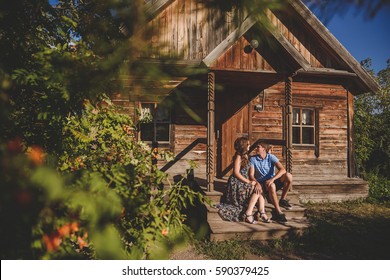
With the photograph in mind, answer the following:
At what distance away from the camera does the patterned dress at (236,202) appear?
4719 millimetres

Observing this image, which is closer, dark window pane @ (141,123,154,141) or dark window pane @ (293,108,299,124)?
dark window pane @ (141,123,154,141)

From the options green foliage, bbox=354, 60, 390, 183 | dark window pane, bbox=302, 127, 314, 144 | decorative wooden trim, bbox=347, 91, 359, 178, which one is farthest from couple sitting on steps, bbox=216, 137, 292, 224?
green foliage, bbox=354, 60, 390, 183

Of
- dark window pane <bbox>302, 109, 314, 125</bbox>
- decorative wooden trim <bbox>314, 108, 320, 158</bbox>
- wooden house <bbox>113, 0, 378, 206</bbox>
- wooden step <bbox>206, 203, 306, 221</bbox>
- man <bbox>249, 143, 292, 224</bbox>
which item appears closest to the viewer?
wooden step <bbox>206, 203, 306, 221</bbox>

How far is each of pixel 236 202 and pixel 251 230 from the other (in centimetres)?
62

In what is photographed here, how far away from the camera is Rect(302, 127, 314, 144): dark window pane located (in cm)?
891

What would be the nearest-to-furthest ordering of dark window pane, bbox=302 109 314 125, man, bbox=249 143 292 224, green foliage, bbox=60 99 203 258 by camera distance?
1. green foliage, bbox=60 99 203 258
2. man, bbox=249 143 292 224
3. dark window pane, bbox=302 109 314 125

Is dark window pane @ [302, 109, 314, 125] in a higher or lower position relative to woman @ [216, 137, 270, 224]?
higher

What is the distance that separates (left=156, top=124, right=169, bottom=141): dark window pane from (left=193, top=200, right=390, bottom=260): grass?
420cm

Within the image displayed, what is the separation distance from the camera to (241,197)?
4.75 metres

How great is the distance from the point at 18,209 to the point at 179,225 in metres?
1.27

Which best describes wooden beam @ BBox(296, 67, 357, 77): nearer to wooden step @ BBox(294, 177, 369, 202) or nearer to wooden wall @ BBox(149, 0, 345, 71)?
wooden wall @ BBox(149, 0, 345, 71)

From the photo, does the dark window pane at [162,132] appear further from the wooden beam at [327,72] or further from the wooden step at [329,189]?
the wooden beam at [327,72]

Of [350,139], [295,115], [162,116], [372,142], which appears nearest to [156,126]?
[162,116]
